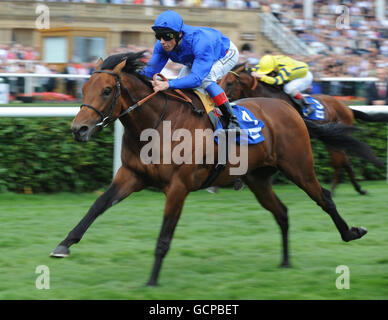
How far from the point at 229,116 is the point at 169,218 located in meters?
0.85

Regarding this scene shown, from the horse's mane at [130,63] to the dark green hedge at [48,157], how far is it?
8.86 ft

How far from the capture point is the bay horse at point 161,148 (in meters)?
4.04

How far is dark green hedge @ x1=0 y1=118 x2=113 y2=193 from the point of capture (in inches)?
264

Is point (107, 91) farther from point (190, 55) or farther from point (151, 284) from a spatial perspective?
point (151, 284)

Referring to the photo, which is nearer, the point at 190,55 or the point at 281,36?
the point at 190,55

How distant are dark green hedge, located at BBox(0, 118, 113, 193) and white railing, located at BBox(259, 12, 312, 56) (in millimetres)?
11136

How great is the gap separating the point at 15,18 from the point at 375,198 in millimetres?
14079

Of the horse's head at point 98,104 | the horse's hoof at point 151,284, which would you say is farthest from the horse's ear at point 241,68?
the horse's hoof at point 151,284

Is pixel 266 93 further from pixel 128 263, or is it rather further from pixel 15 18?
pixel 15 18

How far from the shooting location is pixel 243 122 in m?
4.58

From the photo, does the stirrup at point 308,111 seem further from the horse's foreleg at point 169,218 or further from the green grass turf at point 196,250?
the horse's foreleg at point 169,218

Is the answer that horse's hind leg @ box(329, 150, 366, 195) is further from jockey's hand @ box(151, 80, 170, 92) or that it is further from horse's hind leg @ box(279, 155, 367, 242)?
jockey's hand @ box(151, 80, 170, 92)

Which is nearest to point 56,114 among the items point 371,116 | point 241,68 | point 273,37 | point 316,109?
point 241,68

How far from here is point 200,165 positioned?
4.31m
